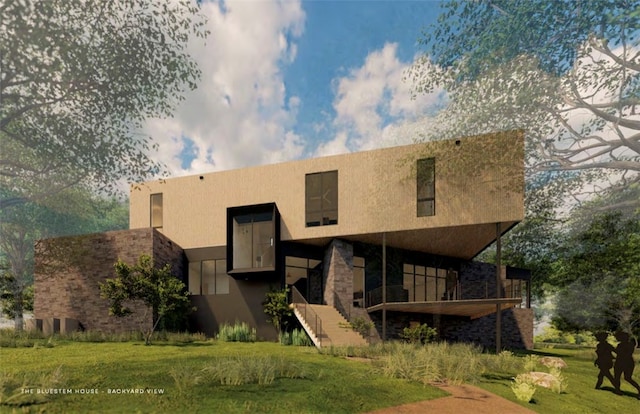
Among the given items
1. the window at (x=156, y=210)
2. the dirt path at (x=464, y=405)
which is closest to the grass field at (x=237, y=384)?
the dirt path at (x=464, y=405)

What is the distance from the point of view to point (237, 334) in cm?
2420

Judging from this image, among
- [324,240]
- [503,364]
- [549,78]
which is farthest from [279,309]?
[549,78]

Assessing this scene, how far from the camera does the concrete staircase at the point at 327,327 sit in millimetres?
21297

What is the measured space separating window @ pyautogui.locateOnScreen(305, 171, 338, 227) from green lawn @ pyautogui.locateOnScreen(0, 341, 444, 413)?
11563 millimetres

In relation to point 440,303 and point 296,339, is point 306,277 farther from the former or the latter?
point 440,303

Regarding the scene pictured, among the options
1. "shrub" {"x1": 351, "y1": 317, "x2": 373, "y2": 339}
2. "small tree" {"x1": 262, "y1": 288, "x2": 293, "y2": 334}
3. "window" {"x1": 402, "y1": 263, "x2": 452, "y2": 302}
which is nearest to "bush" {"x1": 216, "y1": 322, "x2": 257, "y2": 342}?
"small tree" {"x1": 262, "y1": 288, "x2": 293, "y2": 334}

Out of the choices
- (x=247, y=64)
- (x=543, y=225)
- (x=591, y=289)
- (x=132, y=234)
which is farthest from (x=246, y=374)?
(x=591, y=289)

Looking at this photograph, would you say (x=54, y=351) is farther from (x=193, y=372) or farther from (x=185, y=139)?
(x=185, y=139)

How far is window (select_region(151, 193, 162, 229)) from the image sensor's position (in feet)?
97.8

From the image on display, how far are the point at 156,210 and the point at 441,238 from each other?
18.5 meters

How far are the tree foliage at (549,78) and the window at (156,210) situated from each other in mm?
18304

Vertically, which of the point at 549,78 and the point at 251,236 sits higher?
the point at 549,78

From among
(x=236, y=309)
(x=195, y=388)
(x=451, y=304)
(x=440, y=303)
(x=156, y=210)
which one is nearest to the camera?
(x=195, y=388)

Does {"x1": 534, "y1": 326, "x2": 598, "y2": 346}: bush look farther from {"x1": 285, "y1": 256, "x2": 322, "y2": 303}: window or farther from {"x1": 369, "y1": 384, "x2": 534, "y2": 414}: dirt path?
{"x1": 369, "y1": 384, "x2": 534, "y2": 414}: dirt path
